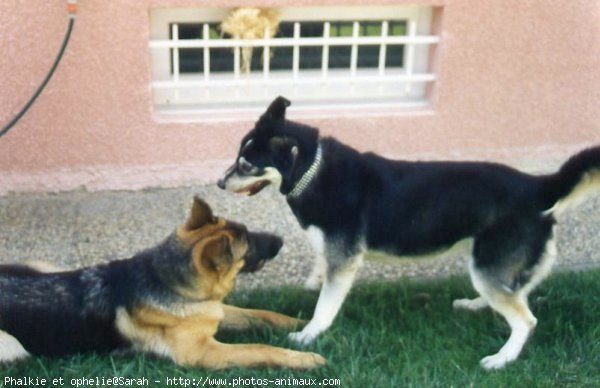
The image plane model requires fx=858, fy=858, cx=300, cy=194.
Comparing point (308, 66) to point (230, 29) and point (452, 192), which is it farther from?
point (452, 192)

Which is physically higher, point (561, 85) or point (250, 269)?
point (561, 85)

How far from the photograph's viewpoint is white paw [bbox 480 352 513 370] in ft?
15.3

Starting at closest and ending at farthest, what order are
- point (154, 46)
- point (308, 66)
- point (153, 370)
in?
point (153, 370) → point (154, 46) → point (308, 66)

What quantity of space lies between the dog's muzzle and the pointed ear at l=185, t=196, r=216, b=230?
0.89 feet

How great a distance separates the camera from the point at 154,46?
22.1ft

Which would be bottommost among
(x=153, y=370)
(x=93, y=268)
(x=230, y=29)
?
(x=153, y=370)

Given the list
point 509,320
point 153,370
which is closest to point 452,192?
point 509,320

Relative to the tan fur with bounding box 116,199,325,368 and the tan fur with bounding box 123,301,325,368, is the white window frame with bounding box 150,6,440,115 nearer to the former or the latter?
the tan fur with bounding box 116,199,325,368

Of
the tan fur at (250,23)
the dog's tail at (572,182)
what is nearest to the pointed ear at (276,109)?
the dog's tail at (572,182)

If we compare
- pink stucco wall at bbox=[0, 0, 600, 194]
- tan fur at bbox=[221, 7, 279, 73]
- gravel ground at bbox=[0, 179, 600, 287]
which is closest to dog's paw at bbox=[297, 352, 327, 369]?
gravel ground at bbox=[0, 179, 600, 287]

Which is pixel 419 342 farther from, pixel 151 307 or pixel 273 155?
pixel 151 307

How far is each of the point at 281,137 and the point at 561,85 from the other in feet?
11.6

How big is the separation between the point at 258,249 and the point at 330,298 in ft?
1.69

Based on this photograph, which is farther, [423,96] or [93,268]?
[423,96]
